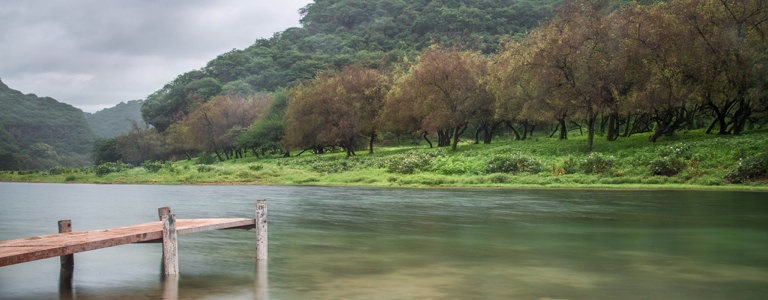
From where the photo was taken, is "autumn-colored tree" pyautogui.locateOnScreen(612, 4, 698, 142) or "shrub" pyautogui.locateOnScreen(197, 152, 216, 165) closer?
"autumn-colored tree" pyautogui.locateOnScreen(612, 4, 698, 142)

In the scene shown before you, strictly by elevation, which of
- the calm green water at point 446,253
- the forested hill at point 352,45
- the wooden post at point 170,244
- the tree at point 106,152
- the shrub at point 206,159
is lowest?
the calm green water at point 446,253

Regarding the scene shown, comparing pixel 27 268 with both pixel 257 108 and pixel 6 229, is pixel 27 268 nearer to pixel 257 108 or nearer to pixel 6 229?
pixel 6 229

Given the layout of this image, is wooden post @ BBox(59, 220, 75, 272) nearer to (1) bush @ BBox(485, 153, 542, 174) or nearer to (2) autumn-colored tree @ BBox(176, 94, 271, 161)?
(1) bush @ BBox(485, 153, 542, 174)

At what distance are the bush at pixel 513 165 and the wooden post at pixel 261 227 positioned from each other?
30.4m

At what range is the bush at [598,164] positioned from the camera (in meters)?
41.4

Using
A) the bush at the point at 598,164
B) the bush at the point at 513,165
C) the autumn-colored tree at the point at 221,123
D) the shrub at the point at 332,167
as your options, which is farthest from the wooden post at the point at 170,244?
the autumn-colored tree at the point at 221,123

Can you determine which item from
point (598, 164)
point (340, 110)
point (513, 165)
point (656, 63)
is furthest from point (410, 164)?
point (340, 110)

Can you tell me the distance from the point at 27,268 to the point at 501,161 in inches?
1368

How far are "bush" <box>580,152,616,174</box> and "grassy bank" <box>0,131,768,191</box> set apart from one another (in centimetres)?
6

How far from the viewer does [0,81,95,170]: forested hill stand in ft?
334

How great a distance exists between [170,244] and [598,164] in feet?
110

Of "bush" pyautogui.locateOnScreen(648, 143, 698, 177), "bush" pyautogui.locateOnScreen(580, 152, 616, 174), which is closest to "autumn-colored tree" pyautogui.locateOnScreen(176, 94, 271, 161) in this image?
"bush" pyautogui.locateOnScreen(580, 152, 616, 174)

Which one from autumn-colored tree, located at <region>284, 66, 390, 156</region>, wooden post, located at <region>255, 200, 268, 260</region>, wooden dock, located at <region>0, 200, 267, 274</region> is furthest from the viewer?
autumn-colored tree, located at <region>284, 66, 390, 156</region>

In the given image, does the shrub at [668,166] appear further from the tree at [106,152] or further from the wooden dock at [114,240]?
the tree at [106,152]
